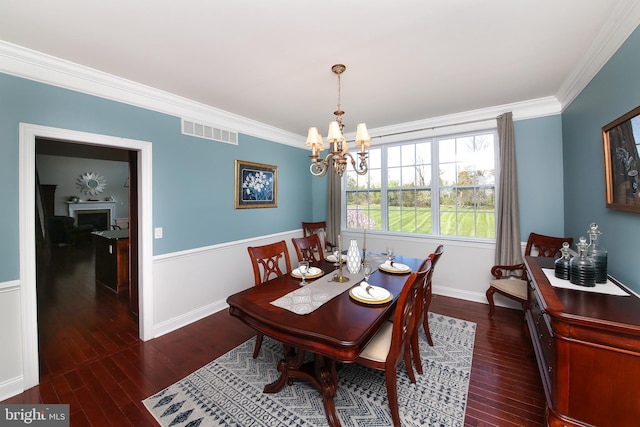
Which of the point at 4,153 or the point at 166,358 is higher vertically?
the point at 4,153

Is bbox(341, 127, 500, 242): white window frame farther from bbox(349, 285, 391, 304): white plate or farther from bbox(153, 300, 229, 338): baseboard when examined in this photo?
bbox(153, 300, 229, 338): baseboard

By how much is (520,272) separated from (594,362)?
231 centimetres

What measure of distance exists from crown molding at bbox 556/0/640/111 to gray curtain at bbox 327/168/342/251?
3.05m

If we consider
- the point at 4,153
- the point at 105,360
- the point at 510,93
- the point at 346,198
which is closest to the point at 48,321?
the point at 105,360

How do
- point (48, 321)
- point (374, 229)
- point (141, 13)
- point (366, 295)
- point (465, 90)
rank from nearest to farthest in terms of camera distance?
point (141, 13) → point (366, 295) → point (465, 90) → point (48, 321) → point (374, 229)

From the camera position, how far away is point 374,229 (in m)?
4.37

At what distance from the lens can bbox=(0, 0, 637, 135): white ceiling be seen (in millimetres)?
1536

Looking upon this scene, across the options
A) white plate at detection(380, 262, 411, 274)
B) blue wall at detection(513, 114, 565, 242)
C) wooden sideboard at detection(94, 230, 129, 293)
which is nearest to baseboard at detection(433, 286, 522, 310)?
blue wall at detection(513, 114, 565, 242)

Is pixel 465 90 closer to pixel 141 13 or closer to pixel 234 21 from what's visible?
pixel 234 21

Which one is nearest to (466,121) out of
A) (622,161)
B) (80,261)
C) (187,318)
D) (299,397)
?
(622,161)

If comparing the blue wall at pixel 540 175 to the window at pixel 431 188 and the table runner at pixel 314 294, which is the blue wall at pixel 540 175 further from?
the table runner at pixel 314 294

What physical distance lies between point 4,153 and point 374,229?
166 inches

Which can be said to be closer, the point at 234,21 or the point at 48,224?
the point at 234,21

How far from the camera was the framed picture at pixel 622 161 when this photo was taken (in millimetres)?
1554
